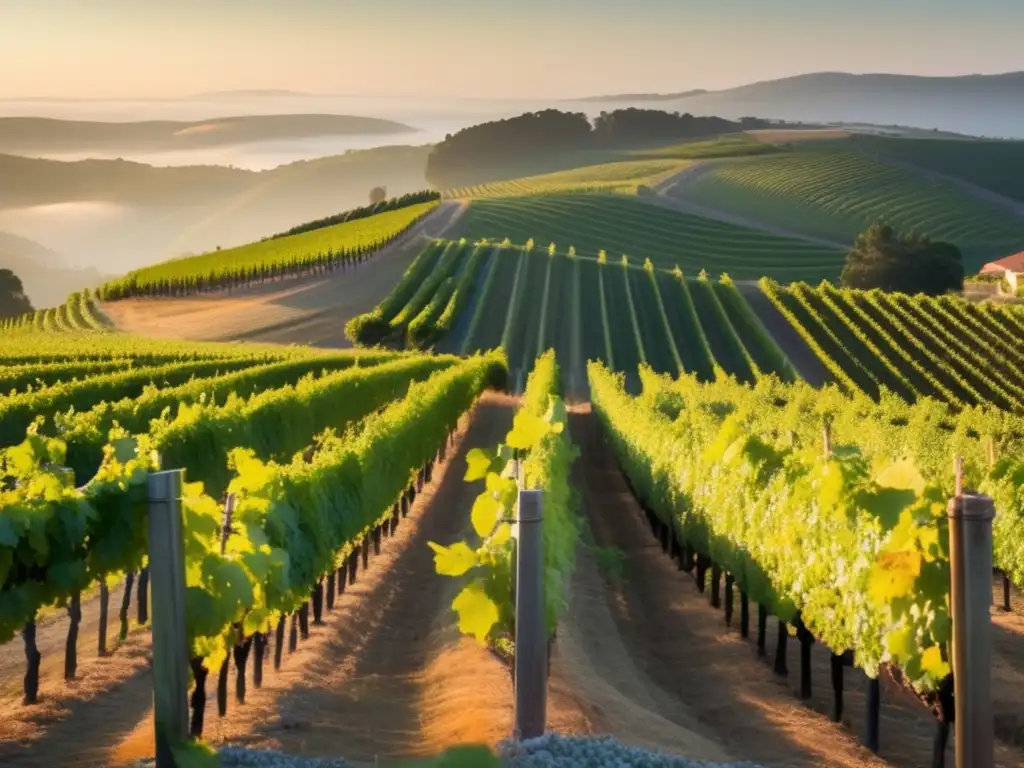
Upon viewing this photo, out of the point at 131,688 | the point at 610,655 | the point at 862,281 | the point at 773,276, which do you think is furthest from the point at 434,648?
the point at 773,276

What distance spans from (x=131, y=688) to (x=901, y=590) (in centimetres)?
703

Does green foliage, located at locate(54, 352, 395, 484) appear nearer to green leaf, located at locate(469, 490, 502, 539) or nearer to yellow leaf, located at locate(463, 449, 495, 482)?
yellow leaf, located at locate(463, 449, 495, 482)

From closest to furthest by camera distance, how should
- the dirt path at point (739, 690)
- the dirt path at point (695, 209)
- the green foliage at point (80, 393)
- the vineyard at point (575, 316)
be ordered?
the dirt path at point (739, 690) → the green foliage at point (80, 393) → the vineyard at point (575, 316) → the dirt path at point (695, 209)

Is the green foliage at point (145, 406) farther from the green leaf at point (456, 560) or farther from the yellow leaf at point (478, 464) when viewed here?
the green leaf at point (456, 560)

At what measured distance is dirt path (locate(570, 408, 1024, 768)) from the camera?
Result: 10.3 metres

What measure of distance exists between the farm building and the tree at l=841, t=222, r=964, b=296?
14.9 ft

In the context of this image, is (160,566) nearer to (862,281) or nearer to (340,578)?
(340,578)

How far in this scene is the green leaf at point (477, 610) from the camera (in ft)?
30.5

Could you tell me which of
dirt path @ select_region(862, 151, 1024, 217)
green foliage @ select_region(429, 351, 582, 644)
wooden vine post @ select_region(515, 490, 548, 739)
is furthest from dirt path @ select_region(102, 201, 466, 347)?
dirt path @ select_region(862, 151, 1024, 217)

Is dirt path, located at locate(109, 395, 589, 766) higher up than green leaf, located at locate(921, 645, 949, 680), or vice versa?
green leaf, located at locate(921, 645, 949, 680)

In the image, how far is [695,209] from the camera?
418ft

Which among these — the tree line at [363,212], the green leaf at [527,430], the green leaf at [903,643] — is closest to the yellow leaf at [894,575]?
the green leaf at [903,643]

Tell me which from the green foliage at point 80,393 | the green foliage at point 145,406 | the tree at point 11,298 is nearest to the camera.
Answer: the green foliage at point 145,406

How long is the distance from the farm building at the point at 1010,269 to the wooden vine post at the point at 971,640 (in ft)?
287
